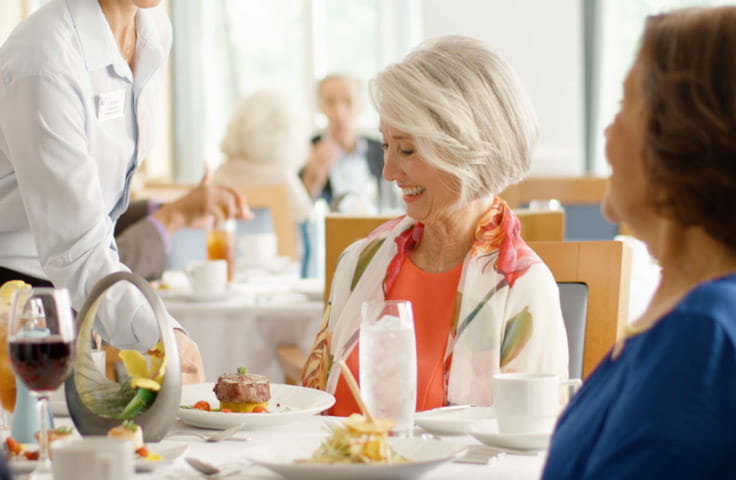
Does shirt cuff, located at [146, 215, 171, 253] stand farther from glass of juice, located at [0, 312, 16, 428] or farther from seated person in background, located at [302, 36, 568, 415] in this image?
glass of juice, located at [0, 312, 16, 428]

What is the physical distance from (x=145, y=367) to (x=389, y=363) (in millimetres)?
340

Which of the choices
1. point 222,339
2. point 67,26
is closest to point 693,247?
point 67,26

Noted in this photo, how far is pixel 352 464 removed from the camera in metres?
1.24

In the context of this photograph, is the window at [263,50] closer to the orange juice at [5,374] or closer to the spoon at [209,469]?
the orange juice at [5,374]

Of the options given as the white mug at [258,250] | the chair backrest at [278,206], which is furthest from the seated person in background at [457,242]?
the chair backrest at [278,206]

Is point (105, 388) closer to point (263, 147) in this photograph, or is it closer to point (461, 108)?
point (461, 108)

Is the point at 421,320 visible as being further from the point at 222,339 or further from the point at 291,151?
the point at 291,151

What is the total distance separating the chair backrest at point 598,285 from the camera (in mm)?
2064

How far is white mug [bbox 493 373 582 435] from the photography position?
149 centimetres

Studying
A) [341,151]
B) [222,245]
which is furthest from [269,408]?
[341,151]

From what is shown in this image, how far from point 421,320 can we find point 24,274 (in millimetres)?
841

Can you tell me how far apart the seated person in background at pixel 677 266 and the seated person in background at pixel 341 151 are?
5639mm

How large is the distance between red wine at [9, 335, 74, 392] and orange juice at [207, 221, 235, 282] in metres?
2.35

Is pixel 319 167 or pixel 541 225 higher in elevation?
pixel 541 225
